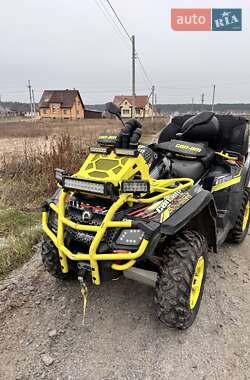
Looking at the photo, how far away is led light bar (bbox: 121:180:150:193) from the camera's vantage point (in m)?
1.99

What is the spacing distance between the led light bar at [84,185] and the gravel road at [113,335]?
3.46ft

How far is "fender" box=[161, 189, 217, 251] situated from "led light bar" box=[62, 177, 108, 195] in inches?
17.7

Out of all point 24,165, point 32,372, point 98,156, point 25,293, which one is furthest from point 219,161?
point 24,165

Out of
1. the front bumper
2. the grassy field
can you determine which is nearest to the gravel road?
the grassy field

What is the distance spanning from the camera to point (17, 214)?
14.6 feet

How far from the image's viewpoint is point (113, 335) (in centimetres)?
229

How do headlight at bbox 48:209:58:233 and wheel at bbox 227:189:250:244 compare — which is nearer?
headlight at bbox 48:209:58:233

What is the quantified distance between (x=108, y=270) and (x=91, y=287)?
0.89m

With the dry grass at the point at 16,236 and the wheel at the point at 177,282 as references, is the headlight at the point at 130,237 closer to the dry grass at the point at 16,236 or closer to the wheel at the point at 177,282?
the wheel at the point at 177,282

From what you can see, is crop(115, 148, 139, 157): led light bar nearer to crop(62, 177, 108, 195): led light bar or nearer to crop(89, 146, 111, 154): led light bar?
crop(89, 146, 111, 154): led light bar

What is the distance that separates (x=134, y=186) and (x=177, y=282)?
0.71 m

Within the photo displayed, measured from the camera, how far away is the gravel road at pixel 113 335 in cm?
201

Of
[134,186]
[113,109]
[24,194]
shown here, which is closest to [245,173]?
[113,109]

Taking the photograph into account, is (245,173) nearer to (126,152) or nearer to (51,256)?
(126,152)
